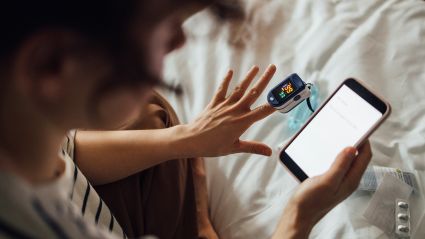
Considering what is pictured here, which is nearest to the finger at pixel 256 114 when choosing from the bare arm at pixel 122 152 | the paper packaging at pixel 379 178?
the bare arm at pixel 122 152

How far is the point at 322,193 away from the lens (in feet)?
2.11

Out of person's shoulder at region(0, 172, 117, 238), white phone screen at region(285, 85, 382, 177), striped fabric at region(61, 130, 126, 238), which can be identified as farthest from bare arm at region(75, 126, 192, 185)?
person's shoulder at region(0, 172, 117, 238)

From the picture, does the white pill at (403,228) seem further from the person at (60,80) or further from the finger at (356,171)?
the person at (60,80)

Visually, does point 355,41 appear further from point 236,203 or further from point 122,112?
point 122,112

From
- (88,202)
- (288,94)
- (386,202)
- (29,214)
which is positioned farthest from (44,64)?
(386,202)

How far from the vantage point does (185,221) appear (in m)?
0.82

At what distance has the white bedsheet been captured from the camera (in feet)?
2.75

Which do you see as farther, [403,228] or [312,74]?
[312,74]

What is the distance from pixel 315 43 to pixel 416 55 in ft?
0.74

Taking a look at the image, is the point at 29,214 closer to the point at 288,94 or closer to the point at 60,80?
the point at 60,80

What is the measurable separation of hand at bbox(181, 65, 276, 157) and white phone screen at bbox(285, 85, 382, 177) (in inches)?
2.9

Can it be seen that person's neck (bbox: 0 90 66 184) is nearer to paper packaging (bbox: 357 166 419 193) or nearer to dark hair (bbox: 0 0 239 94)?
dark hair (bbox: 0 0 239 94)

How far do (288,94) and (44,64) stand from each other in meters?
0.57

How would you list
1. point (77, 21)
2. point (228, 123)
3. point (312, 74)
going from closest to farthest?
point (77, 21), point (228, 123), point (312, 74)
